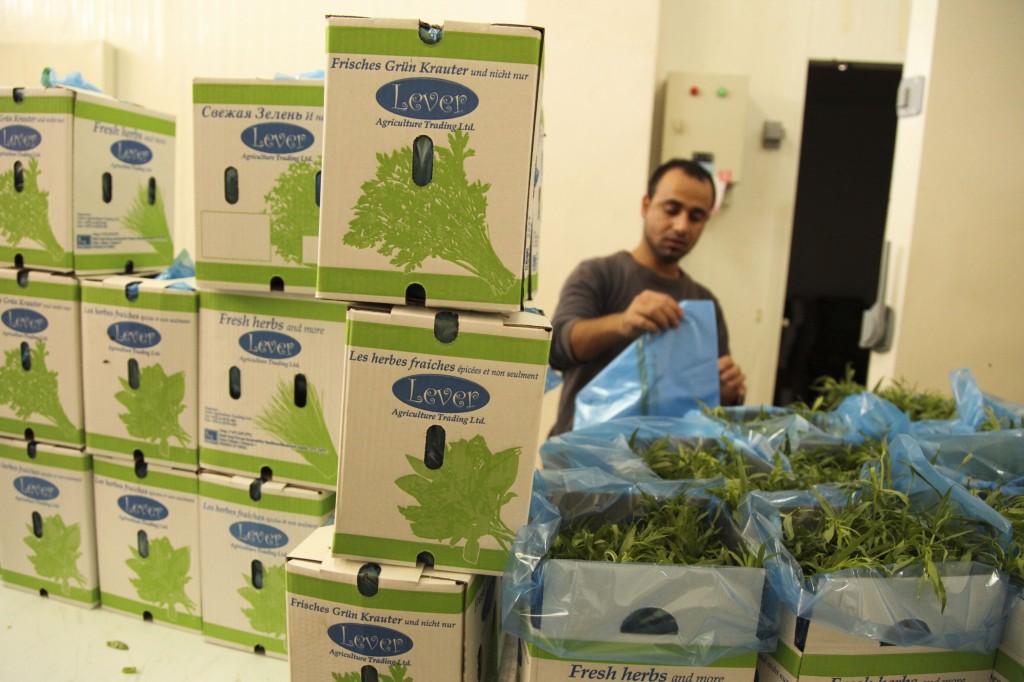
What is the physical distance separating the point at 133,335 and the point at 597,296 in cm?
127

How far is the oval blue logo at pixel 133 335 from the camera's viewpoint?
1.28m

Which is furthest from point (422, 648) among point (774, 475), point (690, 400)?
point (690, 400)

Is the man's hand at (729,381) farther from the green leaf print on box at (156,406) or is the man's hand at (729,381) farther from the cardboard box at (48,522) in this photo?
the cardboard box at (48,522)

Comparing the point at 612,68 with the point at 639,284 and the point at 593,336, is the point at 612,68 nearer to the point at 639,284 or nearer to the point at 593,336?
the point at 639,284

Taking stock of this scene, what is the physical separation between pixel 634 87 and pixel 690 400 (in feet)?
4.69

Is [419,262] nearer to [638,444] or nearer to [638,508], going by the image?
[638,508]

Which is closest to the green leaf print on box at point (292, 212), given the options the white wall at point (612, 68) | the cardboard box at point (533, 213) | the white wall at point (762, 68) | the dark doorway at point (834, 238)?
the cardboard box at point (533, 213)

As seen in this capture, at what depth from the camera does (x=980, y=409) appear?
147 cm

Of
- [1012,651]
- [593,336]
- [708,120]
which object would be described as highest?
[708,120]

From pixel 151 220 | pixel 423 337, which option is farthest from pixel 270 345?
pixel 151 220

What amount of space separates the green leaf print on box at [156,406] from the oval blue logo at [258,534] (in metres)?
0.19

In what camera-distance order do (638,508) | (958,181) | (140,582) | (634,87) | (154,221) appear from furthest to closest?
(634,87)
(958,181)
(154,221)
(140,582)
(638,508)

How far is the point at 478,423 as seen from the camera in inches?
36.7

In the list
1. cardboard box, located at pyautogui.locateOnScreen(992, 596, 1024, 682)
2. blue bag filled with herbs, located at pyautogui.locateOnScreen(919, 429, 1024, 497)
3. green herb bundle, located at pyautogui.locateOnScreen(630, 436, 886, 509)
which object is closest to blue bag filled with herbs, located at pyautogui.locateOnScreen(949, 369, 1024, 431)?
blue bag filled with herbs, located at pyautogui.locateOnScreen(919, 429, 1024, 497)
